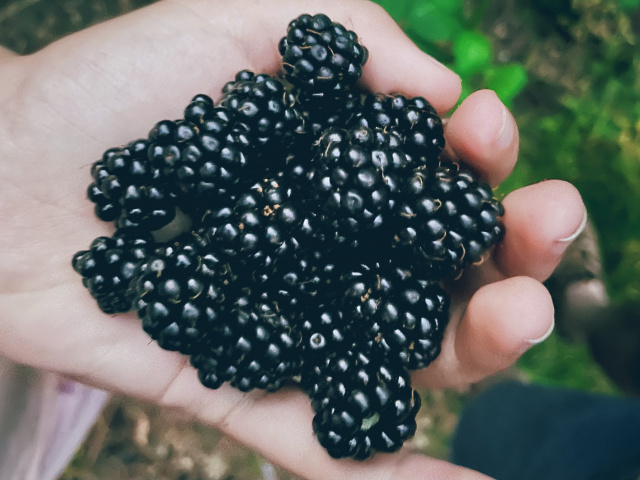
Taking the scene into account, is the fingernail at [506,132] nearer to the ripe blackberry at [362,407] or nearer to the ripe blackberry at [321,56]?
the ripe blackberry at [321,56]

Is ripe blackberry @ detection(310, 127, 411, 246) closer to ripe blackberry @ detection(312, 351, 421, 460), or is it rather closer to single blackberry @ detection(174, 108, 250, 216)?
single blackberry @ detection(174, 108, 250, 216)

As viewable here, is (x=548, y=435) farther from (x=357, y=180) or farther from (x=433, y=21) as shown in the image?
(x=433, y=21)

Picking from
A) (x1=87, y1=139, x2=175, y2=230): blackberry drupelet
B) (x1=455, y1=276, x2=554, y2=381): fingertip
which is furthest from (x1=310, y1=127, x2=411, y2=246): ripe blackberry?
(x1=87, y1=139, x2=175, y2=230): blackberry drupelet

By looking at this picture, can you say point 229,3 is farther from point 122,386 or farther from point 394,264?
point 122,386

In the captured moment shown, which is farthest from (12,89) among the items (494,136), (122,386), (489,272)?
(489,272)

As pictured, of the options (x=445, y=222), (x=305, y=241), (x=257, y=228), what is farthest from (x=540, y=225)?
(x=257, y=228)
